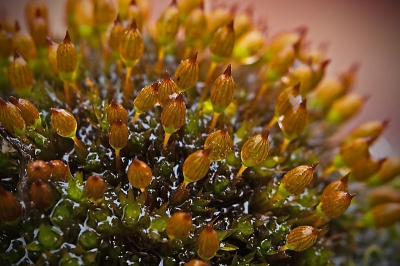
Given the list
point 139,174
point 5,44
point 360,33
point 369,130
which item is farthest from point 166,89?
point 360,33

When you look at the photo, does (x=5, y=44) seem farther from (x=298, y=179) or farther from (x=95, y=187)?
(x=298, y=179)

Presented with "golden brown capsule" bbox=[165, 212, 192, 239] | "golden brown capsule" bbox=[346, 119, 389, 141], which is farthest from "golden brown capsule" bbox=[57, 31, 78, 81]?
"golden brown capsule" bbox=[346, 119, 389, 141]

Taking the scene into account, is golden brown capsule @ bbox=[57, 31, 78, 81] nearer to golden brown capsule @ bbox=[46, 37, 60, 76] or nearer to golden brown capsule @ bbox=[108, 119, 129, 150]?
golden brown capsule @ bbox=[46, 37, 60, 76]

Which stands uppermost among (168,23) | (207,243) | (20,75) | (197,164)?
(168,23)

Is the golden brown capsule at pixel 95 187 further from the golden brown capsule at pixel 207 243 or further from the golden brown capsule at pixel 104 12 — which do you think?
the golden brown capsule at pixel 104 12

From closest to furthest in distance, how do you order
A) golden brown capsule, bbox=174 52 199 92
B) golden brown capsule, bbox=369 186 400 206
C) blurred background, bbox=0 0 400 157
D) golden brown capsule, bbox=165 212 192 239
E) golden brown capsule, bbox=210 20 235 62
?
1. golden brown capsule, bbox=165 212 192 239
2. golden brown capsule, bbox=174 52 199 92
3. golden brown capsule, bbox=210 20 235 62
4. golden brown capsule, bbox=369 186 400 206
5. blurred background, bbox=0 0 400 157
